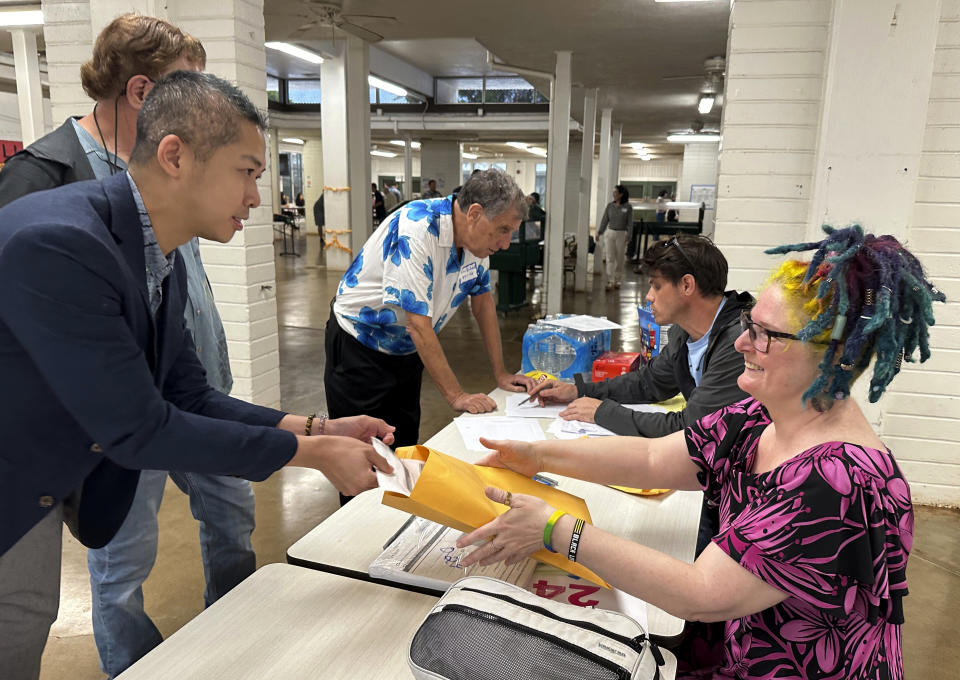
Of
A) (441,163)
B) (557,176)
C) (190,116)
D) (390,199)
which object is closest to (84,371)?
(190,116)

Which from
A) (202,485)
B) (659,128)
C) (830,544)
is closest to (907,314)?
(830,544)

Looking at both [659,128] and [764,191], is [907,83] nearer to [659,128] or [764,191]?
[764,191]

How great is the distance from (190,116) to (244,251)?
3063mm

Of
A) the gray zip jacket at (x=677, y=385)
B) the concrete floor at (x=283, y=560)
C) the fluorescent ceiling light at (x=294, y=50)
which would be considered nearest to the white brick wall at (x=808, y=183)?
the concrete floor at (x=283, y=560)

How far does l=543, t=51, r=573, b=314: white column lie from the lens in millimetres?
8234

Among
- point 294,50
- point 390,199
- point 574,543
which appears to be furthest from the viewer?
point 390,199

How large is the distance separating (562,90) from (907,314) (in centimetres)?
774

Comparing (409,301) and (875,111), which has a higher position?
(875,111)

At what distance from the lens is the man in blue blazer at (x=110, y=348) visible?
1.01m

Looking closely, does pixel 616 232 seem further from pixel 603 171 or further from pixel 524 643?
pixel 524 643

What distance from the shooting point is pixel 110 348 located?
1.04 m

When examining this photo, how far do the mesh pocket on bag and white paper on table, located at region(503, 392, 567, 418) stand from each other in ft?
4.42

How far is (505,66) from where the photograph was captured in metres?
8.78

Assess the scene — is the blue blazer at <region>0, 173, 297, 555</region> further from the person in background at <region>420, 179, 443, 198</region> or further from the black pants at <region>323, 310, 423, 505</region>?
the person in background at <region>420, 179, 443, 198</region>
